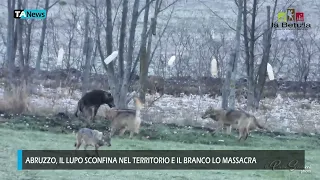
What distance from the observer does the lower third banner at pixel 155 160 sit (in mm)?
10469

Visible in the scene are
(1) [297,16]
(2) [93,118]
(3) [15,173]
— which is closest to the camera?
(3) [15,173]

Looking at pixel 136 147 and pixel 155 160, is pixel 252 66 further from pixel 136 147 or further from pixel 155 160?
pixel 155 160

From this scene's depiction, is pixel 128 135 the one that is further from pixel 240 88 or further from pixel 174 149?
pixel 240 88

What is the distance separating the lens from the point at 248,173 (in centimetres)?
1073

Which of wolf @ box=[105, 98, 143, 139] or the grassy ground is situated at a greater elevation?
wolf @ box=[105, 98, 143, 139]

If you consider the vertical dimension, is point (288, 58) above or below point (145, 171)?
above

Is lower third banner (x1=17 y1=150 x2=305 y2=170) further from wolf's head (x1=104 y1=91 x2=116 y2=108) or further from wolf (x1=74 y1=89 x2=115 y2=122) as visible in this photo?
wolf's head (x1=104 y1=91 x2=116 y2=108)

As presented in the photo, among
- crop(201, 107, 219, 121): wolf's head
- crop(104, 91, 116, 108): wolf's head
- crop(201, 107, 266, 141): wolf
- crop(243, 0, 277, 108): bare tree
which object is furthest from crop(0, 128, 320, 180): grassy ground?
crop(243, 0, 277, 108): bare tree

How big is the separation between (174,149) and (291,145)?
137 inches

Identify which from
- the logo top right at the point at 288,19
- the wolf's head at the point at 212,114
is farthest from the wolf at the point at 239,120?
the logo top right at the point at 288,19

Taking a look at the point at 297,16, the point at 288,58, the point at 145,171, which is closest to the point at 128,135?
the point at 145,171

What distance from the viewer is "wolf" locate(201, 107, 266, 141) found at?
15.6m

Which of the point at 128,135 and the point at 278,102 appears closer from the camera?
the point at 128,135

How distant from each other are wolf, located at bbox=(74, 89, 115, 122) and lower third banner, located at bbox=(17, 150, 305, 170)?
5.10 meters
